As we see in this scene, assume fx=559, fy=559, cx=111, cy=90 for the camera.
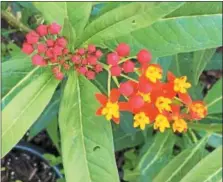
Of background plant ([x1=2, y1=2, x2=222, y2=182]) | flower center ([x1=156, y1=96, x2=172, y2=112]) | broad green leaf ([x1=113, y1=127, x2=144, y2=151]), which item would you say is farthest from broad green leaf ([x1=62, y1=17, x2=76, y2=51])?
broad green leaf ([x1=113, y1=127, x2=144, y2=151])

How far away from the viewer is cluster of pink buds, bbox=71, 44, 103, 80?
1.14 metres

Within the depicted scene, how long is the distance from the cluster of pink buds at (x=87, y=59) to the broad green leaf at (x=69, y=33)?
31 millimetres

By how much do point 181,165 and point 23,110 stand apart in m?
0.45

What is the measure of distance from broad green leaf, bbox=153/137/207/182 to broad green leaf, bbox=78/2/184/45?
37 centimetres

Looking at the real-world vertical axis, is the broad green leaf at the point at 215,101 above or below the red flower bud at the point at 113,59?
below

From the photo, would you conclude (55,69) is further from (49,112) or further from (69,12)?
(49,112)

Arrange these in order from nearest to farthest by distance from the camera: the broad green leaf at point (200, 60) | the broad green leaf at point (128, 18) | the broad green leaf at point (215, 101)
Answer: the broad green leaf at point (128, 18)
the broad green leaf at point (200, 60)
the broad green leaf at point (215, 101)

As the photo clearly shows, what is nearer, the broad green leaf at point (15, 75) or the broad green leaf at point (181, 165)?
the broad green leaf at point (15, 75)

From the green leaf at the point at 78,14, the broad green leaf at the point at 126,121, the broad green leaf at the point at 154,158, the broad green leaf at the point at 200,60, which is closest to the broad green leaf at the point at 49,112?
the broad green leaf at the point at 126,121

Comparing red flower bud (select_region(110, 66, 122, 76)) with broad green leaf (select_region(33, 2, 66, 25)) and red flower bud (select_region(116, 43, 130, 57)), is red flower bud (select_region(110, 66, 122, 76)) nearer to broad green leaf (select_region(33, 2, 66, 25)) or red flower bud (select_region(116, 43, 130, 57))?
red flower bud (select_region(116, 43, 130, 57))

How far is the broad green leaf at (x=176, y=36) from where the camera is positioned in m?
1.21

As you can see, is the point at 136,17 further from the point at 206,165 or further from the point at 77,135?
the point at 206,165

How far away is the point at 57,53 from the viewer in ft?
3.64

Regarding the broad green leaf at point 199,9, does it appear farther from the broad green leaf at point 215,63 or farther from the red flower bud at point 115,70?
the broad green leaf at point 215,63
